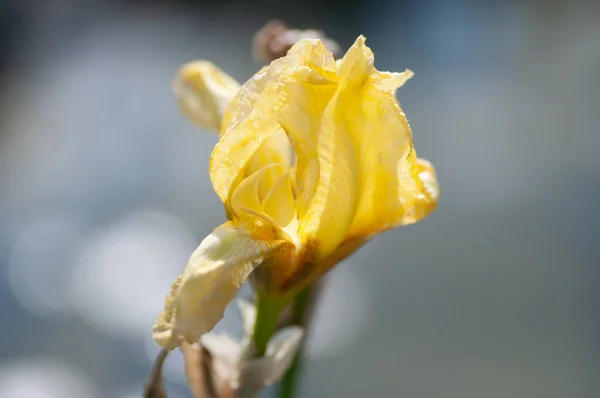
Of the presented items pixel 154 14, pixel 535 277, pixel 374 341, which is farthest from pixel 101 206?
pixel 154 14

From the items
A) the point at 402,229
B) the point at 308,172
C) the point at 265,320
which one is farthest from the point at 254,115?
the point at 402,229

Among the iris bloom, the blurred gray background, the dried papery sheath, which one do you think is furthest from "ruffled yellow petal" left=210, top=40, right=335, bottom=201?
the blurred gray background

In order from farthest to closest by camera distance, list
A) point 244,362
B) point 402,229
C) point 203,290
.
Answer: point 402,229, point 244,362, point 203,290

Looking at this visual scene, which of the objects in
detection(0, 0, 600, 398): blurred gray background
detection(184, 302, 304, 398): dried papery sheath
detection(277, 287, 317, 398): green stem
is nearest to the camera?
detection(184, 302, 304, 398): dried papery sheath

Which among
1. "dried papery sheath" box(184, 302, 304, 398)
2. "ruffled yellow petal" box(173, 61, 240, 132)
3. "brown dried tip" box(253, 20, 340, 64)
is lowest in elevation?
"dried papery sheath" box(184, 302, 304, 398)

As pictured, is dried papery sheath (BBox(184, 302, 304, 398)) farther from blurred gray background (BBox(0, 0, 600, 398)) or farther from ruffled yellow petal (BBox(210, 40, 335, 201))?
blurred gray background (BBox(0, 0, 600, 398))

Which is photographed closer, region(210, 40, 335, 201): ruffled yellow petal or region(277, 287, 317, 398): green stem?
region(210, 40, 335, 201): ruffled yellow petal

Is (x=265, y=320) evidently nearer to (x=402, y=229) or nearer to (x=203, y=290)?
(x=203, y=290)

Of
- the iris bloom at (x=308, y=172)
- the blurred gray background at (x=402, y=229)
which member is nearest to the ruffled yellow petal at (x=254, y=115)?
the iris bloom at (x=308, y=172)
